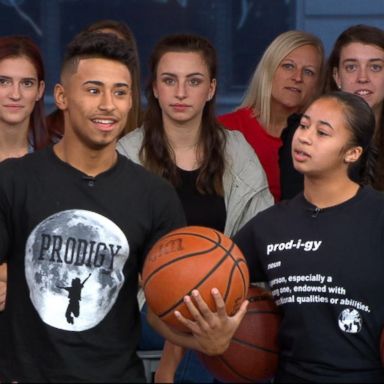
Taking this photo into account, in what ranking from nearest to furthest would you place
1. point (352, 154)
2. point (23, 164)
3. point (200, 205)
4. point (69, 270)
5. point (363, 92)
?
point (69, 270), point (23, 164), point (352, 154), point (200, 205), point (363, 92)

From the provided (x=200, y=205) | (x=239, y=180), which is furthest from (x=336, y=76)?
(x=200, y=205)

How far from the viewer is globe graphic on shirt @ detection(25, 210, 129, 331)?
166 inches

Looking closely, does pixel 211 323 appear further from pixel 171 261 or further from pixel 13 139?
pixel 13 139

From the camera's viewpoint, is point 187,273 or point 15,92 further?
point 15,92

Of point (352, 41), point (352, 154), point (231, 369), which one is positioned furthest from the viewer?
point (352, 41)

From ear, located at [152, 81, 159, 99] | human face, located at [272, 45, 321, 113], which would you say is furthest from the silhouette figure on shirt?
human face, located at [272, 45, 321, 113]

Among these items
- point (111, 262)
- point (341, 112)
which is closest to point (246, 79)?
point (341, 112)

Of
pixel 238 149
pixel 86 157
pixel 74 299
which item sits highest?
pixel 86 157

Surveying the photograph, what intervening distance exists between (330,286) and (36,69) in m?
1.82

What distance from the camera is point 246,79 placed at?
705cm

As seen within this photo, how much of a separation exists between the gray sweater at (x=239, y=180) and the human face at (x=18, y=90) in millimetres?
440

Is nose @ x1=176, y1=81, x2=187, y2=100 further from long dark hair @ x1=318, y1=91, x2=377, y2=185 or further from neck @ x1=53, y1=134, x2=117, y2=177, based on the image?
neck @ x1=53, y1=134, x2=117, y2=177

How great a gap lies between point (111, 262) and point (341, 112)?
1114 mm

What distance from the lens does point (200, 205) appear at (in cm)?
534
